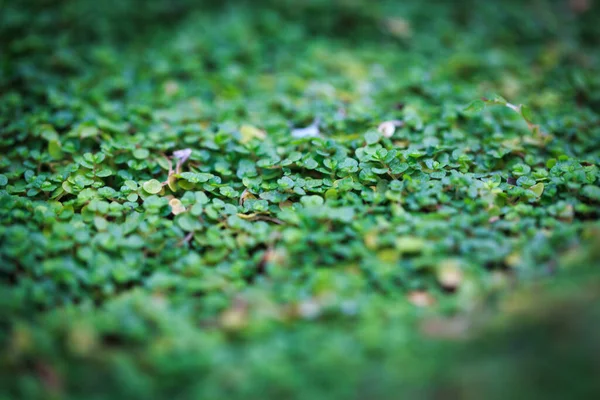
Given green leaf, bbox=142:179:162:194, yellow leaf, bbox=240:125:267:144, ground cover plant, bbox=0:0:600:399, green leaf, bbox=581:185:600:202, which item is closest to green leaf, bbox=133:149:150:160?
ground cover plant, bbox=0:0:600:399

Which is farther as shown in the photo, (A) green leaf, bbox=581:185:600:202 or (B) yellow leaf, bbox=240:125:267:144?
(B) yellow leaf, bbox=240:125:267:144

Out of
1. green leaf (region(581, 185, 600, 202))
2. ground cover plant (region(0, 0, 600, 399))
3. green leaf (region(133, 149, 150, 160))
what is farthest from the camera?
green leaf (region(133, 149, 150, 160))

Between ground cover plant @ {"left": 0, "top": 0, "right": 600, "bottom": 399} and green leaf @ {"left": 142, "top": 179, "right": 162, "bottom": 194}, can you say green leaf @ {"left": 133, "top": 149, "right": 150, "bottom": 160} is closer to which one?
ground cover plant @ {"left": 0, "top": 0, "right": 600, "bottom": 399}

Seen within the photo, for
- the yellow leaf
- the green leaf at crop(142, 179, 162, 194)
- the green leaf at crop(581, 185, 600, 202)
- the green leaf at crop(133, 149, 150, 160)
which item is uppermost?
the green leaf at crop(581, 185, 600, 202)

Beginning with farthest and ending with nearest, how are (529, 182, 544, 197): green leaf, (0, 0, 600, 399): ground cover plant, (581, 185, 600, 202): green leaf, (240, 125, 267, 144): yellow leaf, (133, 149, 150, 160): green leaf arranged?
1. (240, 125, 267, 144): yellow leaf
2. (133, 149, 150, 160): green leaf
3. (529, 182, 544, 197): green leaf
4. (581, 185, 600, 202): green leaf
5. (0, 0, 600, 399): ground cover plant

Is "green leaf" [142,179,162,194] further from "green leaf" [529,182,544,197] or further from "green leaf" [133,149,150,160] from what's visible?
"green leaf" [529,182,544,197]

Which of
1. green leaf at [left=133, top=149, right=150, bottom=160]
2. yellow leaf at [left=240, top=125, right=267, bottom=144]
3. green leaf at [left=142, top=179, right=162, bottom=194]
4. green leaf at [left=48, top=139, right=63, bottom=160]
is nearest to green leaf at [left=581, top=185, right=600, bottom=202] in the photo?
yellow leaf at [left=240, top=125, right=267, bottom=144]

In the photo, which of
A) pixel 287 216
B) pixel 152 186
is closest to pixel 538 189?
pixel 287 216

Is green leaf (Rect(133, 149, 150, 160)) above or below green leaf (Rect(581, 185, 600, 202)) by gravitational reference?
below

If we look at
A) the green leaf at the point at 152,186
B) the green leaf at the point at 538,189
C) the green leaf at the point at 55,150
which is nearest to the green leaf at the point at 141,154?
the green leaf at the point at 152,186

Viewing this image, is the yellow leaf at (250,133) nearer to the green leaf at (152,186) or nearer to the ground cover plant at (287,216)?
the ground cover plant at (287,216)
